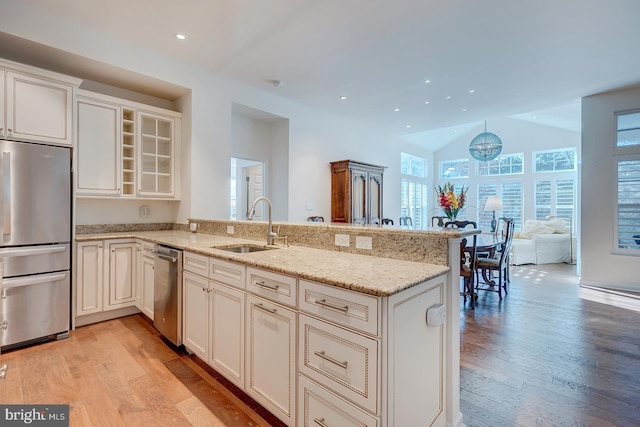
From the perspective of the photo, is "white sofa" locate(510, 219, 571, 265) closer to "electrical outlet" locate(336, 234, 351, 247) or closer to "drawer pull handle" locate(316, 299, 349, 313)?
"electrical outlet" locate(336, 234, 351, 247)

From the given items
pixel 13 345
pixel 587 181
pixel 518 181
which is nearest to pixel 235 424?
pixel 13 345

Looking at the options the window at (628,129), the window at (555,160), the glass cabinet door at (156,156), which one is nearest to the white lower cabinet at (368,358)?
the glass cabinet door at (156,156)

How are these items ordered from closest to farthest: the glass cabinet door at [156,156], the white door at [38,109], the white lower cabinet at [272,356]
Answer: the white lower cabinet at [272,356] → the white door at [38,109] → the glass cabinet door at [156,156]

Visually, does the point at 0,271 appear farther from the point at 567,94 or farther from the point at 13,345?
the point at 567,94

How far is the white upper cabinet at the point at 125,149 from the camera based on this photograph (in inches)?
125

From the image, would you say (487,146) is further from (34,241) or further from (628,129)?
(34,241)

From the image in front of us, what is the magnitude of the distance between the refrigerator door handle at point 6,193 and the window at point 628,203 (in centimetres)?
751

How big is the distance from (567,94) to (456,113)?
1668 millimetres

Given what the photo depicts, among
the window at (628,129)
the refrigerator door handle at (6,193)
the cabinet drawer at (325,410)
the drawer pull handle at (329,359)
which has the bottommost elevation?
the cabinet drawer at (325,410)

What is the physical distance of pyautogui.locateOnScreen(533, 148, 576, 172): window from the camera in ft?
25.5

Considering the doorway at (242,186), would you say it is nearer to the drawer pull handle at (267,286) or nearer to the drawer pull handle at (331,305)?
the drawer pull handle at (267,286)

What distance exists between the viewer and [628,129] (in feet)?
15.2

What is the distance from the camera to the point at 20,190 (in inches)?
100

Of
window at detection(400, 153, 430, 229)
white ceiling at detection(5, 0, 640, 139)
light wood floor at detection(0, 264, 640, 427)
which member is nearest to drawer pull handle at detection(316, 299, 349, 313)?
light wood floor at detection(0, 264, 640, 427)
